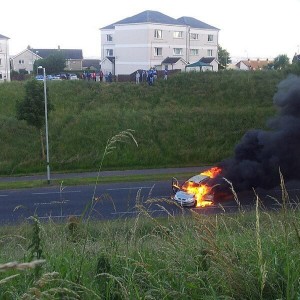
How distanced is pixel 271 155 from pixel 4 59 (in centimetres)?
4206

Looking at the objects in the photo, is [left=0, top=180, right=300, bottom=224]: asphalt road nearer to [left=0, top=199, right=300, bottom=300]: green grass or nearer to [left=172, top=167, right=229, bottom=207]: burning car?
[left=172, top=167, right=229, bottom=207]: burning car

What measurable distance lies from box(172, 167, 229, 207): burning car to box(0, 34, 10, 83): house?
3893cm

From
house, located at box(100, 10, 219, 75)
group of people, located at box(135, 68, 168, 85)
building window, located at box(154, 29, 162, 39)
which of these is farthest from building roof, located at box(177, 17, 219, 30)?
group of people, located at box(135, 68, 168, 85)

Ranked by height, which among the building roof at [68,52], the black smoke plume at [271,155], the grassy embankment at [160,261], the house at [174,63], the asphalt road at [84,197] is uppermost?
the building roof at [68,52]

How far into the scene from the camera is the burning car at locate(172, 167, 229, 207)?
56.2 ft

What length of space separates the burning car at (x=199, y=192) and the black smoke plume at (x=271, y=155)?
3.13 feet

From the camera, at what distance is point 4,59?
54500 mm

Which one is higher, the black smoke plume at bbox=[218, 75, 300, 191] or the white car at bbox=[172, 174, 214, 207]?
the black smoke plume at bbox=[218, 75, 300, 191]

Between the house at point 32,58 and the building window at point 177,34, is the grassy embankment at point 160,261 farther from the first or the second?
the house at point 32,58

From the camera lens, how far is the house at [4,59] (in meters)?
53.7

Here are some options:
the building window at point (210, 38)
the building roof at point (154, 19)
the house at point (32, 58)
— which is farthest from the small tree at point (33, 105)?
the house at point (32, 58)

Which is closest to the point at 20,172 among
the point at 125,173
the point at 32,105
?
the point at 32,105

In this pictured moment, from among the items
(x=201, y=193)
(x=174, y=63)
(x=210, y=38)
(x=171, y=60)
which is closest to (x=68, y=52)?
(x=210, y=38)

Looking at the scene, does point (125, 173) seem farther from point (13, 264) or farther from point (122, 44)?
point (122, 44)
